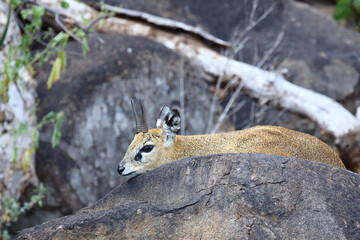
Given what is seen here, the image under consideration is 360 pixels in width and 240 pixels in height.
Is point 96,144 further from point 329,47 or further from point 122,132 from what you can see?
point 329,47

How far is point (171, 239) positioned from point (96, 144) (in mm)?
6626

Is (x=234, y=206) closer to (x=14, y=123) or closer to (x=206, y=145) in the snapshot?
(x=206, y=145)

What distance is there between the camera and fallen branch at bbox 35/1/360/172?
1125 centimetres

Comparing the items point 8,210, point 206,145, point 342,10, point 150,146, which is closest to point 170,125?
point 150,146

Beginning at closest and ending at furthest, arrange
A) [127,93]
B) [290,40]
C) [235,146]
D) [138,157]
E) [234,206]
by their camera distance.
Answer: [234,206]
[138,157]
[235,146]
[127,93]
[290,40]

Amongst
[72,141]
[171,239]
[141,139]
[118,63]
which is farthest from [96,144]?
[171,239]

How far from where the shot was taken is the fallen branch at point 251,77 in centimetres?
1125

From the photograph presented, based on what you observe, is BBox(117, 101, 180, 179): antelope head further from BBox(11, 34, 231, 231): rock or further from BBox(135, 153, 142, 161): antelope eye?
BBox(11, 34, 231, 231): rock

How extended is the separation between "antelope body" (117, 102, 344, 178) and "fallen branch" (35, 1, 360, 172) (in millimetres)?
4901

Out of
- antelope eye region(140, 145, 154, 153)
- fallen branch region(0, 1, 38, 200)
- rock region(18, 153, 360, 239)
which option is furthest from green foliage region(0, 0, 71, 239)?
rock region(18, 153, 360, 239)

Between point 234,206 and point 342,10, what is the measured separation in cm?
1243

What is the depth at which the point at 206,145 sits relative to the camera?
6727 mm

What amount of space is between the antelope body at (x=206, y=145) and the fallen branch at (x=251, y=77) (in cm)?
490

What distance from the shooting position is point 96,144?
1099 cm
